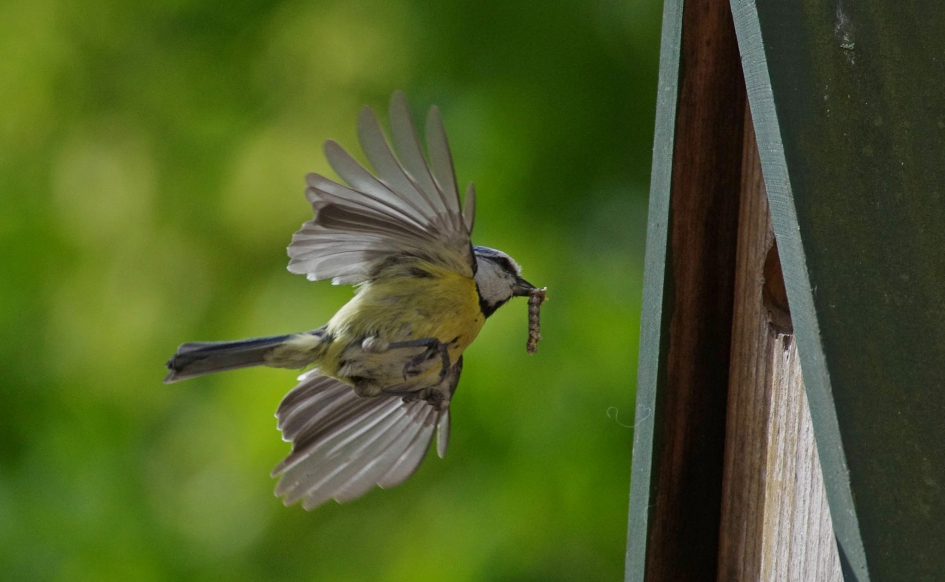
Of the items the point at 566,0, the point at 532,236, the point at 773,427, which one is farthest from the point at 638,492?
the point at 566,0

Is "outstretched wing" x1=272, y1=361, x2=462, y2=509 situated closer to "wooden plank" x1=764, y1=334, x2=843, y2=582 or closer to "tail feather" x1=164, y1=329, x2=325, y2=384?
"tail feather" x1=164, y1=329, x2=325, y2=384

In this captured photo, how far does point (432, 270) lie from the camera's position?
8.22 feet

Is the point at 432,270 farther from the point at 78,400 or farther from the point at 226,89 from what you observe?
the point at 78,400

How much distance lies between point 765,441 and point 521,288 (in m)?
1.17

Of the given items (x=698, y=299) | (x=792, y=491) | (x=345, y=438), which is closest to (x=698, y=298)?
(x=698, y=299)

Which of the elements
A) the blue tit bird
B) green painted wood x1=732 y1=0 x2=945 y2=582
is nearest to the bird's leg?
the blue tit bird

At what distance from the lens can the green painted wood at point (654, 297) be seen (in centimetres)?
172

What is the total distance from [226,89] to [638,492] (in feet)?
6.65

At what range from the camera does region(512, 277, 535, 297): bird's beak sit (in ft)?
9.02

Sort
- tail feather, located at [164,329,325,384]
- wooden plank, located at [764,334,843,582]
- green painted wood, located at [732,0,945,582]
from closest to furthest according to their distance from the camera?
green painted wood, located at [732,0,945,582] → wooden plank, located at [764,334,843,582] → tail feather, located at [164,329,325,384]

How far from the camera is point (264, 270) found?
10.00ft

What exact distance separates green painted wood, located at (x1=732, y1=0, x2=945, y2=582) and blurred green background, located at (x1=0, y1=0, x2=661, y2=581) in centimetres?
152

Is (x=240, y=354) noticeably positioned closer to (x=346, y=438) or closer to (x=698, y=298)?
(x=346, y=438)

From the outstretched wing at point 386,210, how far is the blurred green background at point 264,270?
→ 0.45m
